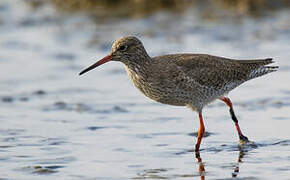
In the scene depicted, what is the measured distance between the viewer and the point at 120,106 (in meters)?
12.1

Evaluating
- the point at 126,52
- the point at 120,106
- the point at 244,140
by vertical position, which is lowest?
the point at 244,140

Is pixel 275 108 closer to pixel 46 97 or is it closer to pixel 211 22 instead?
pixel 46 97

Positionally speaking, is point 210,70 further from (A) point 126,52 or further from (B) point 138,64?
(A) point 126,52

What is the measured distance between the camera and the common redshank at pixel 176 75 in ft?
32.1

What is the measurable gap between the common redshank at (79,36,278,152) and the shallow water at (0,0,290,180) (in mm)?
→ 572

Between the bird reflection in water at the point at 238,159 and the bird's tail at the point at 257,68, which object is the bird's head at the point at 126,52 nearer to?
the bird reflection in water at the point at 238,159

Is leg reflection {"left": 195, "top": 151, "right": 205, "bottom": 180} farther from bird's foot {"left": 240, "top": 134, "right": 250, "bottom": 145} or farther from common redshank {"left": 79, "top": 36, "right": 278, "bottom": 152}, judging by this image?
bird's foot {"left": 240, "top": 134, "right": 250, "bottom": 145}

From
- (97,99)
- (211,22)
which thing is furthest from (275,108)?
(211,22)

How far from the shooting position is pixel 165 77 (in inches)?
385

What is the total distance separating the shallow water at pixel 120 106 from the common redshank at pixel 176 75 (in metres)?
0.57

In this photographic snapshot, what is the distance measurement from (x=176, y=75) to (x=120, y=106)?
2.41 metres

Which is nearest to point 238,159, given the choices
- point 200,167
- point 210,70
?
point 200,167

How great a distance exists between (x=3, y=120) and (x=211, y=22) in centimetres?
714

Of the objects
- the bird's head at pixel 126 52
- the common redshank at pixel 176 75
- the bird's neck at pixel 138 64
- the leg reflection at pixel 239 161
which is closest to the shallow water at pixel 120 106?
the leg reflection at pixel 239 161
